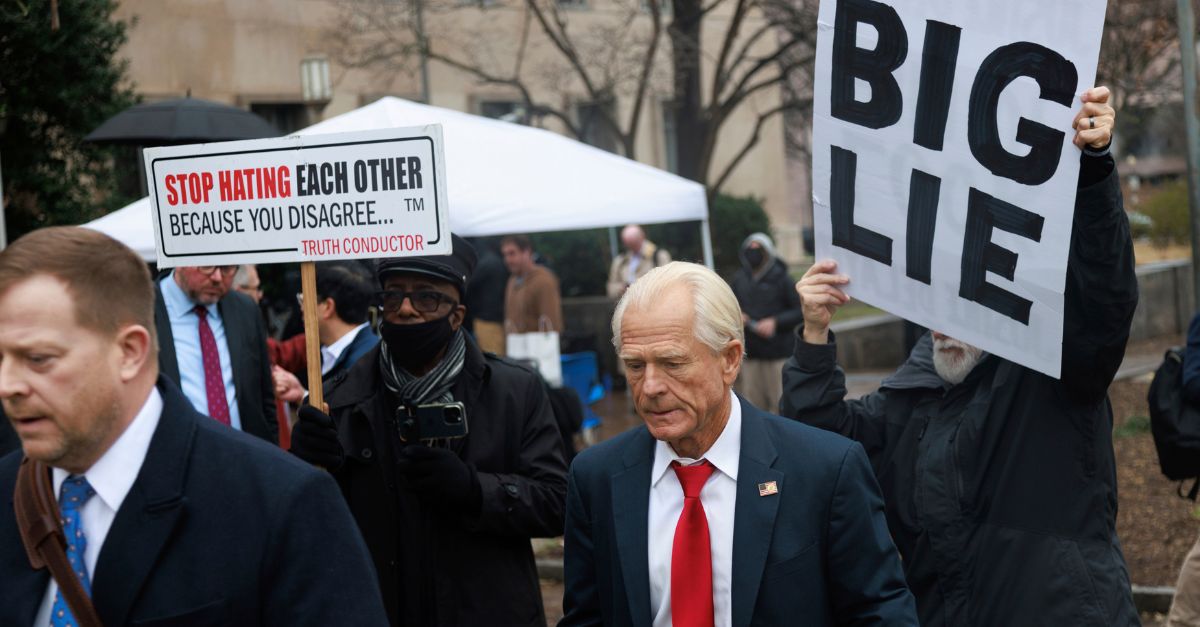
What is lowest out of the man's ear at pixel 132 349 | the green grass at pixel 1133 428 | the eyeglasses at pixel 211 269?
the green grass at pixel 1133 428

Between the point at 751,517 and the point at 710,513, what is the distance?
0.36 ft

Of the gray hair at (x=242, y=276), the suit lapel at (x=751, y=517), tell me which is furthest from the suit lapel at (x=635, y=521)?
the gray hair at (x=242, y=276)

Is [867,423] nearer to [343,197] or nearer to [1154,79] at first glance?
[343,197]

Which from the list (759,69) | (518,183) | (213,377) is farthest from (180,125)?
(759,69)

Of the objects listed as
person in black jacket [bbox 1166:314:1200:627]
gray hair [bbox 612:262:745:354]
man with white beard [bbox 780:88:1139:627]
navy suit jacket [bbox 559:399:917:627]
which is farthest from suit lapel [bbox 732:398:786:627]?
person in black jacket [bbox 1166:314:1200:627]

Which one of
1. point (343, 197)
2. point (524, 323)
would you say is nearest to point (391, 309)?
point (343, 197)

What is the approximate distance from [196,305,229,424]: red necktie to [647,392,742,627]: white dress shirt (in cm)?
331

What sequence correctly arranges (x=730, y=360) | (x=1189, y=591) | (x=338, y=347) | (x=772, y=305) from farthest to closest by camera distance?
(x=772, y=305) → (x=338, y=347) → (x=1189, y=591) → (x=730, y=360)

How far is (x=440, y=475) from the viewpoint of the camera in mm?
3955

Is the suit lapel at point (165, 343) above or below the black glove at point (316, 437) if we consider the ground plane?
below

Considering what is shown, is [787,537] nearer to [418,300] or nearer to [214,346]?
[418,300]

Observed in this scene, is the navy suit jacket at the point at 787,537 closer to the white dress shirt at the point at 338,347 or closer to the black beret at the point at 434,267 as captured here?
the black beret at the point at 434,267

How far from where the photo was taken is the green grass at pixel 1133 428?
11.2m

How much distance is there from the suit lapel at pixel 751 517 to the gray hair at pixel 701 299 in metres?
0.22
